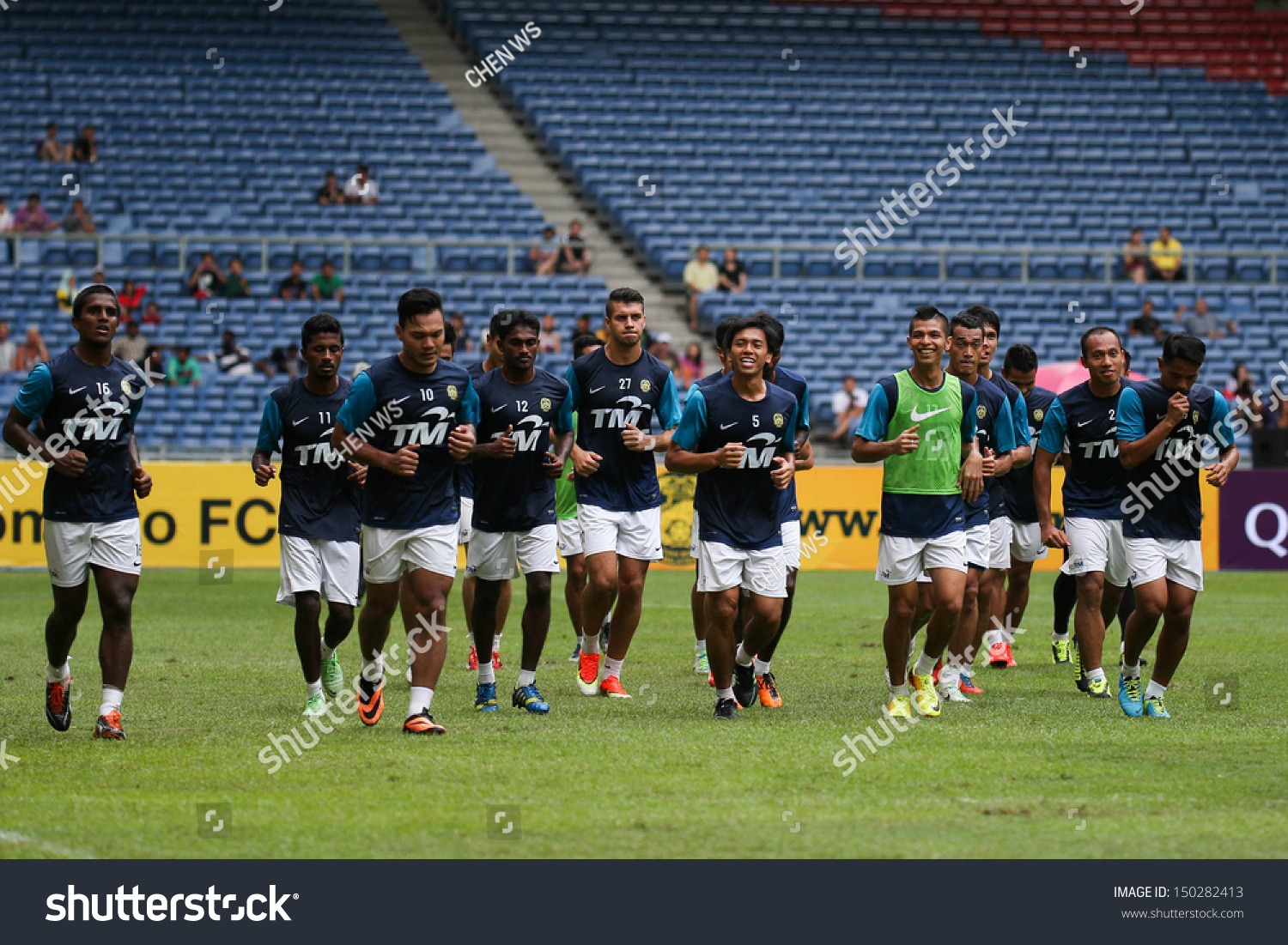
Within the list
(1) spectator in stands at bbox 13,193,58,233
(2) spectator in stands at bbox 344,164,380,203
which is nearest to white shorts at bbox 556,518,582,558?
(1) spectator in stands at bbox 13,193,58,233

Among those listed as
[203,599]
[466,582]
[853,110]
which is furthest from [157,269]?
[466,582]

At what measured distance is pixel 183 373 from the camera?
2419cm

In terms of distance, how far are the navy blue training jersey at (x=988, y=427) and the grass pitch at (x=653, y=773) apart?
4.03 feet

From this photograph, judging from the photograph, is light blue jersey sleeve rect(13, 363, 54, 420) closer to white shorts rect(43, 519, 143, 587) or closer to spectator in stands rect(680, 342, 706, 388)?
white shorts rect(43, 519, 143, 587)

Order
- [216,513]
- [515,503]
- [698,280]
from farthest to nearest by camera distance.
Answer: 1. [698,280]
2. [216,513]
3. [515,503]

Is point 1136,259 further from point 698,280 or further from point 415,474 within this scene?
point 415,474

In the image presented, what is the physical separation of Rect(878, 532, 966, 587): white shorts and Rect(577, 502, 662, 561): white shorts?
1646 millimetres

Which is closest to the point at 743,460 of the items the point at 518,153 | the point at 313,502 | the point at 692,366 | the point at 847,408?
the point at 313,502

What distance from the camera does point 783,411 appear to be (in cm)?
917

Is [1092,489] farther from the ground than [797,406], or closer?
closer

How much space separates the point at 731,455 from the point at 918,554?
4.24ft

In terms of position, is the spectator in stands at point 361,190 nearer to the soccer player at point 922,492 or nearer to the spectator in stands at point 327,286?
the spectator in stands at point 327,286

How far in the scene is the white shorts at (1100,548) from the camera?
32.8 feet

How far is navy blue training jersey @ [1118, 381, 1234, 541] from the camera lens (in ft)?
30.3
